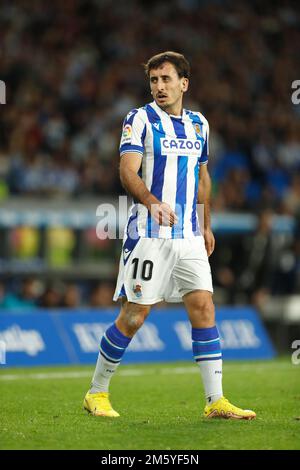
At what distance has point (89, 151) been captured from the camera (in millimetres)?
19812

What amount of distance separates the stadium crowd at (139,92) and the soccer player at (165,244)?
9290mm

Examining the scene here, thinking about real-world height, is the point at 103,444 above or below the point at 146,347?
Result: above

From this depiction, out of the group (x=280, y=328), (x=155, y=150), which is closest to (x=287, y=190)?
(x=280, y=328)

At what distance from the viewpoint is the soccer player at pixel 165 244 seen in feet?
26.2

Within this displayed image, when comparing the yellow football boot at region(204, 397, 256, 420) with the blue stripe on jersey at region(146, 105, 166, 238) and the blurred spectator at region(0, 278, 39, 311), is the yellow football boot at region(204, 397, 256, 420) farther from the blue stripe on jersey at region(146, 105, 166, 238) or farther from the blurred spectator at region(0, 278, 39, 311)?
the blurred spectator at region(0, 278, 39, 311)

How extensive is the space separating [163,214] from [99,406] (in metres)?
1.64

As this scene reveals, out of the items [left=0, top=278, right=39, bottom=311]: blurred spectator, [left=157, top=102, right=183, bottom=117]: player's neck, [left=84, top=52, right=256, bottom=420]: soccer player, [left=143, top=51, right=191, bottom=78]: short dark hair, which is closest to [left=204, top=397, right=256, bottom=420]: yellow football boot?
[left=84, top=52, right=256, bottom=420]: soccer player

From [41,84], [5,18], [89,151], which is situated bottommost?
[89,151]

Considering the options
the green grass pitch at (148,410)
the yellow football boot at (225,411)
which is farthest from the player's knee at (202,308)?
the green grass pitch at (148,410)

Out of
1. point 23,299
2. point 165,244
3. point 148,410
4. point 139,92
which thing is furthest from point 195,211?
point 139,92

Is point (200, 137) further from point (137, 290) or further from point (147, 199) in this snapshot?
point (137, 290)

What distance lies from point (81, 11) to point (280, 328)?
31.2 ft

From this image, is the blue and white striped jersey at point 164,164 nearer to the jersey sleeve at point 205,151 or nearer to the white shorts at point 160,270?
the white shorts at point 160,270
